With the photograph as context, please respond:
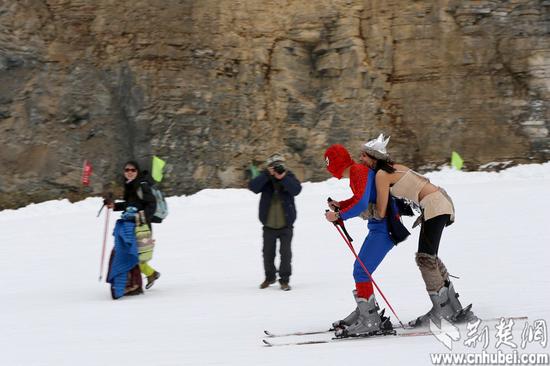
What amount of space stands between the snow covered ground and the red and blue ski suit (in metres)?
0.54

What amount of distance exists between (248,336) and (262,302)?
5.70ft

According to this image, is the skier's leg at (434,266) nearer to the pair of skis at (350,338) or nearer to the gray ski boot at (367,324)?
the pair of skis at (350,338)

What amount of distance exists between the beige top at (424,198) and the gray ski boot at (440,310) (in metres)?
0.65

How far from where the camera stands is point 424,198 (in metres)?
5.63

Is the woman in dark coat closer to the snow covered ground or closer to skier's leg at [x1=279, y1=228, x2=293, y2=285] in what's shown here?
the snow covered ground

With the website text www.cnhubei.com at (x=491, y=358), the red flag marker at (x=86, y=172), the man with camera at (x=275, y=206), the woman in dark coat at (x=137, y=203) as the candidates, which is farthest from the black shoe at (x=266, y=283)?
the red flag marker at (x=86, y=172)

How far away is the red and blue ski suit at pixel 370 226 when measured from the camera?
5.47 metres

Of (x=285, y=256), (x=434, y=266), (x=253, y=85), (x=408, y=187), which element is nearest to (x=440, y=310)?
(x=434, y=266)

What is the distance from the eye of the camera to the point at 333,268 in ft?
31.9

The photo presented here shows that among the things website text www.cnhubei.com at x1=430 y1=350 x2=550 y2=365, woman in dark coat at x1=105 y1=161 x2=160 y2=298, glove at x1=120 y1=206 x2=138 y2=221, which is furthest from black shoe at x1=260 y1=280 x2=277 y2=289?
website text www.cnhubei.com at x1=430 y1=350 x2=550 y2=365

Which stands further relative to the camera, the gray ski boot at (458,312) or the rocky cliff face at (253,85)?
the rocky cliff face at (253,85)

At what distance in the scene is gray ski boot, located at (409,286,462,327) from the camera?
5.59m

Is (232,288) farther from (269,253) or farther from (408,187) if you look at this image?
(408,187)

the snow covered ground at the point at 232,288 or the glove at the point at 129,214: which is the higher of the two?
the glove at the point at 129,214
